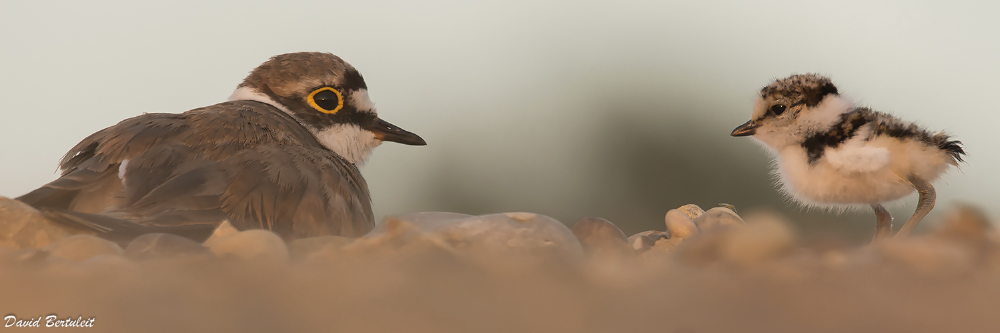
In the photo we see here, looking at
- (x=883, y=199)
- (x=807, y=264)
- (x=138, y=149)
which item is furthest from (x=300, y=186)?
(x=883, y=199)

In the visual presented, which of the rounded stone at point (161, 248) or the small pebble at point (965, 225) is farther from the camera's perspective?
the small pebble at point (965, 225)

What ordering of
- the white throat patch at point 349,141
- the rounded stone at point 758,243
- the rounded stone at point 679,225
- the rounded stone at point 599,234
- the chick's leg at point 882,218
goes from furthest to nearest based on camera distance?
the white throat patch at point 349,141 → the chick's leg at point 882,218 → the rounded stone at point 679,225 → the rounded stone at point 599,234 → the rounded stone at point 758,243

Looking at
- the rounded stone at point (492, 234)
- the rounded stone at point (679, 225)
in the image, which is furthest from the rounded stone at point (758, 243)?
the rounded stone at point (679, 225)

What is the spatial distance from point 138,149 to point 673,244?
1.54 meters

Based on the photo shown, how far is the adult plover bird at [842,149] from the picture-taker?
197cm

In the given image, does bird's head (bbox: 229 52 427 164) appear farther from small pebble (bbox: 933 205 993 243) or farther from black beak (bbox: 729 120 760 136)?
small pebble (bbox: 933 205 993 243)

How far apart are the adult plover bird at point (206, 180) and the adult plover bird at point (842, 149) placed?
1482 mm

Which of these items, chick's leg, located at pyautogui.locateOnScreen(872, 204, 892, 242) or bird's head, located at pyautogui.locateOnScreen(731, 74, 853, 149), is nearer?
chick's leg, located at pyautogui.locateOnScreen(872, 204, 892, 242)

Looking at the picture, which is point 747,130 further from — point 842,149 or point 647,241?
point 647,241

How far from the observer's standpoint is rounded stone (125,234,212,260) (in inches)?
32.6

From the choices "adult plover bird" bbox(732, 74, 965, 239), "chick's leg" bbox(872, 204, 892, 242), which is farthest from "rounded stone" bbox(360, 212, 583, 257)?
"chick's leg" bbox(872, 204, 892, 242)

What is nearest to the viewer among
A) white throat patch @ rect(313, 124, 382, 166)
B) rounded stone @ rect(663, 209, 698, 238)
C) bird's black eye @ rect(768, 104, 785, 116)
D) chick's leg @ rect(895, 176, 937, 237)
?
rounded stone @ rect(663, 209, 698, 238)

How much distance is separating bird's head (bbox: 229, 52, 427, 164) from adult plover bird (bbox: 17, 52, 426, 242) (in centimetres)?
29

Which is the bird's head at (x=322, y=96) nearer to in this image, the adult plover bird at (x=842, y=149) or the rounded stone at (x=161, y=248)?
the adult plover bird at (x=842, y=149)
